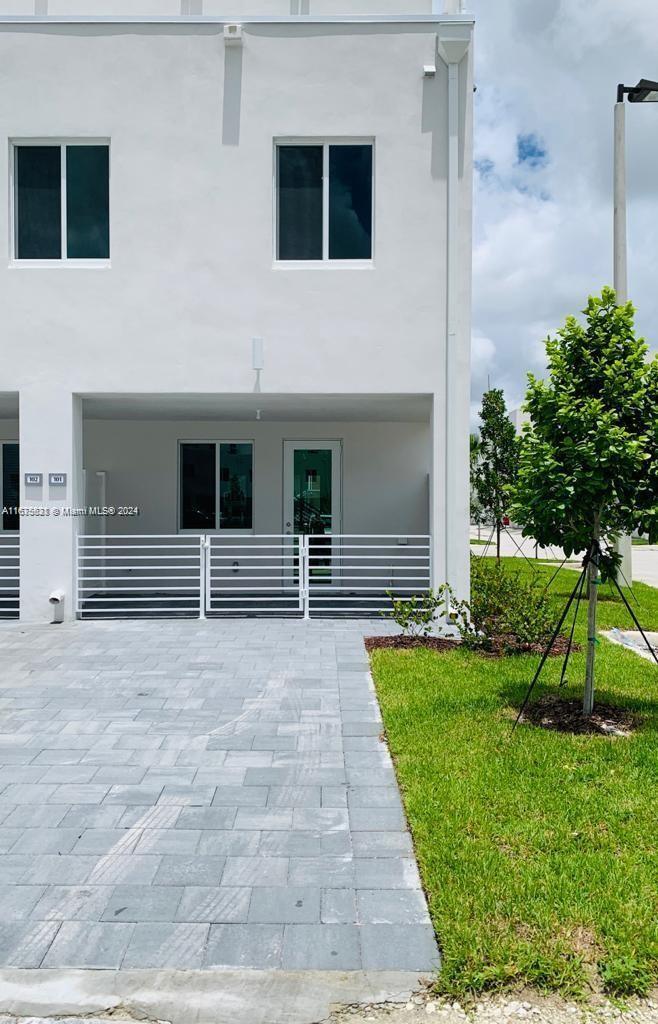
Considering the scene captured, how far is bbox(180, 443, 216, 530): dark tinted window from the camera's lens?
42.4ft

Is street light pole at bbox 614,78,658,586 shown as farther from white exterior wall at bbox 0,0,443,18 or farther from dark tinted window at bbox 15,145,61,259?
dark tinted window at bbox 15,145,61,259

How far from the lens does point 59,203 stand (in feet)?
32.6

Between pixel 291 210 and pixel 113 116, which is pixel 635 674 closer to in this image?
pixel 291 210

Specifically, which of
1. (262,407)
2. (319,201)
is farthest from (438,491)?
(319,201)

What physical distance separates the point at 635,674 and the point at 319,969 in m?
5.60

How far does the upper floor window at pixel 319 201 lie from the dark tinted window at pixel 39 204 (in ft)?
10.1

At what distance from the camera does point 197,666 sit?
302 inches

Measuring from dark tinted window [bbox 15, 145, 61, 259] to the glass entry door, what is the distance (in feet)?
16.5

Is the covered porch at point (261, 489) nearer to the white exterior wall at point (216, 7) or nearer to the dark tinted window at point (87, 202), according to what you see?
the dark tinted window at point (87, 202)

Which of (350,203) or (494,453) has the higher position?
(350,203)

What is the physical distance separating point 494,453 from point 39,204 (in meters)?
9.94

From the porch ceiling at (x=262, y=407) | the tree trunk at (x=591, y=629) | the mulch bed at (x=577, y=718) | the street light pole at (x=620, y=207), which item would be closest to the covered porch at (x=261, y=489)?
the porch ceiling at (x=262, y=407)

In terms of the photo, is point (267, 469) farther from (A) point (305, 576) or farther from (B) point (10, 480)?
(B) point (10, 480)

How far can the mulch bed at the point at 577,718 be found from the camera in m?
5.65
